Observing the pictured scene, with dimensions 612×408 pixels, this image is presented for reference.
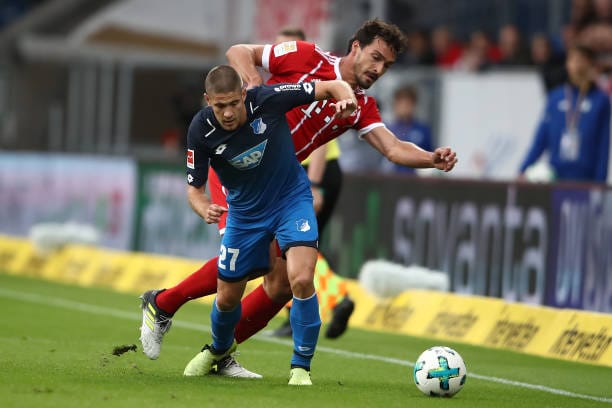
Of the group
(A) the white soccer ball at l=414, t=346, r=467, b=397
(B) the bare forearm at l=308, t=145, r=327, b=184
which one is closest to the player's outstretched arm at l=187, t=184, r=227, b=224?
(A) the white soccer ball at l=414, t=346, r=467, b=397

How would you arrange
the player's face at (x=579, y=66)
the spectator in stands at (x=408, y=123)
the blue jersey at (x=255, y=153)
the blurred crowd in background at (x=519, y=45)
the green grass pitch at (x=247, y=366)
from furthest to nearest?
the blurred crowd in background at (x=519, y=45) → the spectator in stands at (x=408, y=123) → the player's face at (x=579, y=66) → the blue jersey at (x=255, y=153) → the green grass pitch at (x=247, y=366)

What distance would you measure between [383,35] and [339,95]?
0.84m

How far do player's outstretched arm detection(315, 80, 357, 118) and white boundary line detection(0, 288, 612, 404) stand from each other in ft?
7.53

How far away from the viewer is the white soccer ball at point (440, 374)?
330 inches

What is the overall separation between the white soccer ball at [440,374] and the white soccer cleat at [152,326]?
1.72m

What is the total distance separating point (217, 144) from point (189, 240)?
9157mm

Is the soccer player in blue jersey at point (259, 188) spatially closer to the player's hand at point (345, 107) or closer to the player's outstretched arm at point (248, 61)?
the player's hand at point (345, 107)

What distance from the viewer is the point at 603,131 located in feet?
46.3

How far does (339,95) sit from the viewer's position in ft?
27.4

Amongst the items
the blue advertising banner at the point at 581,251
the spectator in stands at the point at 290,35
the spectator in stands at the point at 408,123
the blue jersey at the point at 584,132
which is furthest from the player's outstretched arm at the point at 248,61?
the spectator in stands at the point at 408,123

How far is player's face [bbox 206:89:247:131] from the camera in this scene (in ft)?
27.2

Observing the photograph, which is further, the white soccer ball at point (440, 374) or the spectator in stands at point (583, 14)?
the spectator in stands at point (583, 14)

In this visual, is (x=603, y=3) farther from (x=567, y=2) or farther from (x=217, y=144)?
(x=217, y=144)

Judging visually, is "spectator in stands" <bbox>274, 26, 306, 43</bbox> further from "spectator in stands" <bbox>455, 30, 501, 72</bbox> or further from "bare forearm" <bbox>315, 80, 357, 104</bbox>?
"spectator in stands" <bbox>455, 30, 501, 72</bbox>
